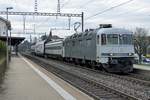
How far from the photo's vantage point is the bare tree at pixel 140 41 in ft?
273

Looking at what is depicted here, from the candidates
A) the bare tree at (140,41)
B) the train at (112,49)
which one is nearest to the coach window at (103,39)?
the train at (112,49)

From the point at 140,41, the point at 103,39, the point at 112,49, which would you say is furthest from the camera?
the point at 140,41

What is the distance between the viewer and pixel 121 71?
86.1 feet

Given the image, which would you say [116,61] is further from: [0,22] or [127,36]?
[0,22]

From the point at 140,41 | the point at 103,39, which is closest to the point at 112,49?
the point at 103,39

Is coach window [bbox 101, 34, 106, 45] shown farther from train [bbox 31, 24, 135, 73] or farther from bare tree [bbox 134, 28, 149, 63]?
bare tree [bbox 134, 28, 149, 63]

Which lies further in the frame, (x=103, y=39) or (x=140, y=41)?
(x=140, y=41)

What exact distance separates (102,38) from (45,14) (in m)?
26.2

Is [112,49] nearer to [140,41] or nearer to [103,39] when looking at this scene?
[103,39]

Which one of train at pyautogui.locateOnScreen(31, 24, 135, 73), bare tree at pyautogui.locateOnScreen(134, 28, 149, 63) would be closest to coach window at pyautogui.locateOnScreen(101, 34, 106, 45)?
train at pyautogui.locateOnScreen(31, 24, 135, 73)

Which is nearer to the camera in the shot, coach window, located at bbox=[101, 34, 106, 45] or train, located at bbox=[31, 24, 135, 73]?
train, located at bbox=[31, 24, 135, 73]

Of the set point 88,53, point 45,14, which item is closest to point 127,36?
point 88,53

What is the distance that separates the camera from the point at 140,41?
8781 centimetres

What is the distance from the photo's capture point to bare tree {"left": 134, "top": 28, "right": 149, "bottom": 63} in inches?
3276
